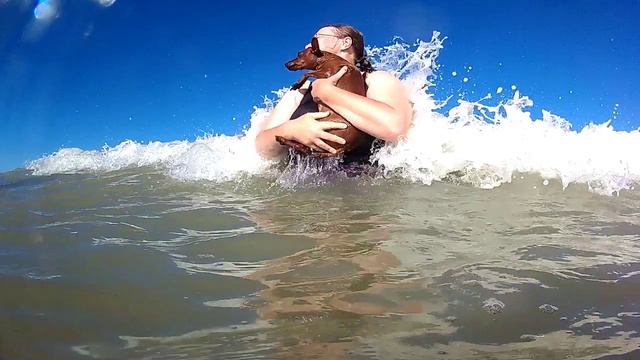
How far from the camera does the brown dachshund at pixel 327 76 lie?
172 inches

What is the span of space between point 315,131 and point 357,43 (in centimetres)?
118

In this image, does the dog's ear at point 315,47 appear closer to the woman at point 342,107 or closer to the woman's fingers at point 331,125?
the woman at point 342,107

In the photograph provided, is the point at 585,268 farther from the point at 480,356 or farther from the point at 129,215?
the point at 129,215

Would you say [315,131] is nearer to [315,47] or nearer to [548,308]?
[315,47]

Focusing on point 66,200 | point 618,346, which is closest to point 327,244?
point 618,346

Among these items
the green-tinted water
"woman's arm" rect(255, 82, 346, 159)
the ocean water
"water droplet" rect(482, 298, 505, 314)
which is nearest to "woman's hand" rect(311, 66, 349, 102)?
"woman's arm" rect(255, 82, 346, 159)

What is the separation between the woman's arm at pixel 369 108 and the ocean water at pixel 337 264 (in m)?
0.42

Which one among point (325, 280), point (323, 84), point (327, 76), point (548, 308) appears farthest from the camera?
point (327, 76)

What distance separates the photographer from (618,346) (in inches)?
59.7

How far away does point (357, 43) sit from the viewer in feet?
16.3

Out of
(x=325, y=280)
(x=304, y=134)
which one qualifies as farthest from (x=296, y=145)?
(x=325, y=280)

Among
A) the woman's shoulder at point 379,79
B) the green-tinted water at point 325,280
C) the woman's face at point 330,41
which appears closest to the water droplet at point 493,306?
the green-tinted water at point 325,280

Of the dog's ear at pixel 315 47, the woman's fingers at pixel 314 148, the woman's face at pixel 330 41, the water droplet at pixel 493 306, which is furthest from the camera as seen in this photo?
the woman's face at pixel 330 41

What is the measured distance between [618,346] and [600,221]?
2016 mm
